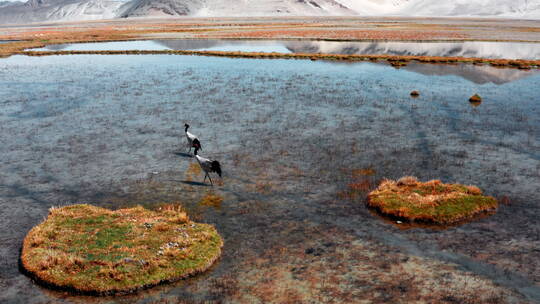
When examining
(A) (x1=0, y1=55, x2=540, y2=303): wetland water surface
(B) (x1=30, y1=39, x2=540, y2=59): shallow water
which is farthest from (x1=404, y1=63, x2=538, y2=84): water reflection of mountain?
(B) (x1=30, y1=39, x2=540, y2=59): shallow water

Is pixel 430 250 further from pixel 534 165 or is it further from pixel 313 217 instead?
pixel 534 165

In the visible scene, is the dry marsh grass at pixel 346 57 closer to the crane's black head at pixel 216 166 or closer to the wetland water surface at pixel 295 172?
the wetland water surface at pixel 295 172

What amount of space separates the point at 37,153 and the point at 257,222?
620 inches

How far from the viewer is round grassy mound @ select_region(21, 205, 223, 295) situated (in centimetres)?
1265

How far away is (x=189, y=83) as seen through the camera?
157ft

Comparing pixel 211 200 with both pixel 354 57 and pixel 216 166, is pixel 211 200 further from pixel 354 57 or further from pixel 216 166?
pixel 354 57

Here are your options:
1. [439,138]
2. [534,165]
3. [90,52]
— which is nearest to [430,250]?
[534,165]

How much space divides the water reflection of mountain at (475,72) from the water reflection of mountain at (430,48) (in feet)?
49.3

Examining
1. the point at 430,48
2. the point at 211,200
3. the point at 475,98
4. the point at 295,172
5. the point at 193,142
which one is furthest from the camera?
the point at 430,48

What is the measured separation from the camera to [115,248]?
46.7 feet

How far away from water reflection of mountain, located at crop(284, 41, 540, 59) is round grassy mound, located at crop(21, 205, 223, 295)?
68.0 metres

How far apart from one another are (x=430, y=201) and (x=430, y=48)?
7591cm

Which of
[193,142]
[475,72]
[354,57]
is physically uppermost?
[354,57]

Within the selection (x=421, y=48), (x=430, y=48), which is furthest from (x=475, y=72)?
(x=430, y=48)
